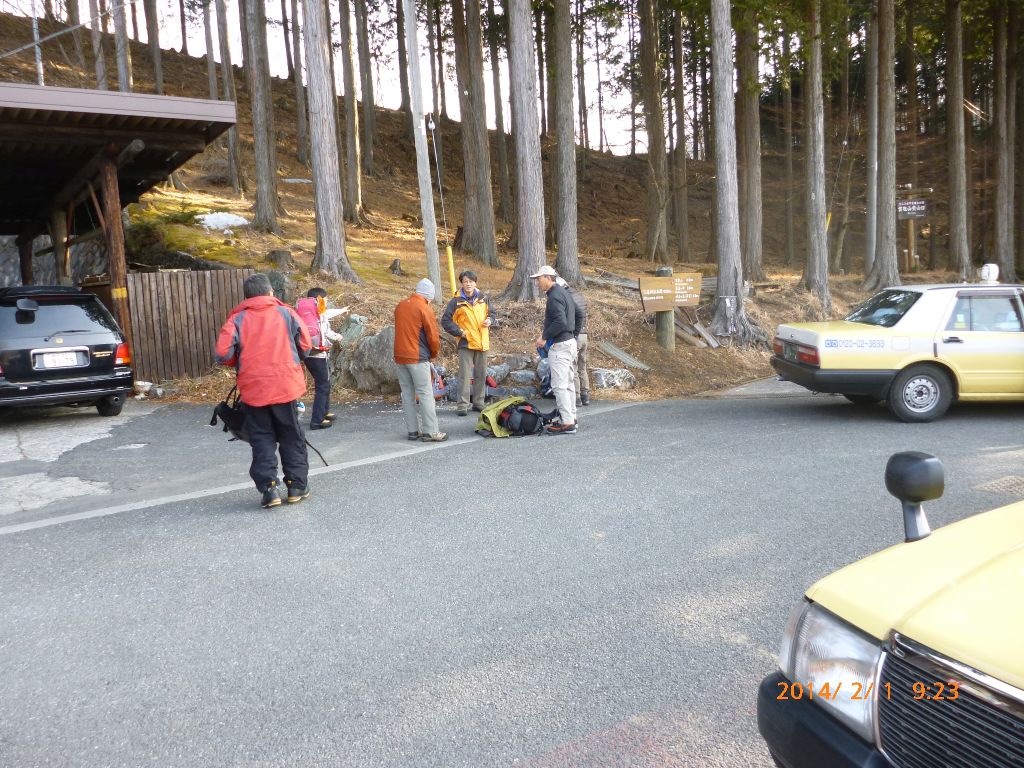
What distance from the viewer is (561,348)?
29.2 feet

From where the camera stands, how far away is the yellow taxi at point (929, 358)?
8758 mm

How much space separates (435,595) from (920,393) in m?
7.06

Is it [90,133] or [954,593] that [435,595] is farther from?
[90,133]

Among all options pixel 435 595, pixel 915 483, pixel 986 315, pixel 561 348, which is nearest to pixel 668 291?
pixel 561 348

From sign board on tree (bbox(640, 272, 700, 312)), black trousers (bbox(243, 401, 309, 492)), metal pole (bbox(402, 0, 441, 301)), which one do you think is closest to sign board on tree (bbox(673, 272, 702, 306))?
sign board on tree (bbox(640, 272, 700, 312))

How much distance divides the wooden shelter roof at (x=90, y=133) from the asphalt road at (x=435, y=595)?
17.2ft

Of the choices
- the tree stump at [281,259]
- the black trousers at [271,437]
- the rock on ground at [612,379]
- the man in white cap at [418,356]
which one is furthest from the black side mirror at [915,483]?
the tree stump at [281,259]

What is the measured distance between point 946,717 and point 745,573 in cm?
277

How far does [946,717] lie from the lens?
168cm

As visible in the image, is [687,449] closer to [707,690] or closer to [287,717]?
[707,690]

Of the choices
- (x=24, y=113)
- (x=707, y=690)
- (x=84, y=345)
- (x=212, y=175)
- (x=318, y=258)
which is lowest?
(x=707, y=690)

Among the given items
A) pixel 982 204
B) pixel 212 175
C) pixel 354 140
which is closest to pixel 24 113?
pixel 354 140

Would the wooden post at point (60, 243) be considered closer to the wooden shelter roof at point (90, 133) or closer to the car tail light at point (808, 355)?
the wooden shelter roof at point (90, 133)

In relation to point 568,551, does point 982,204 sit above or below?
above
